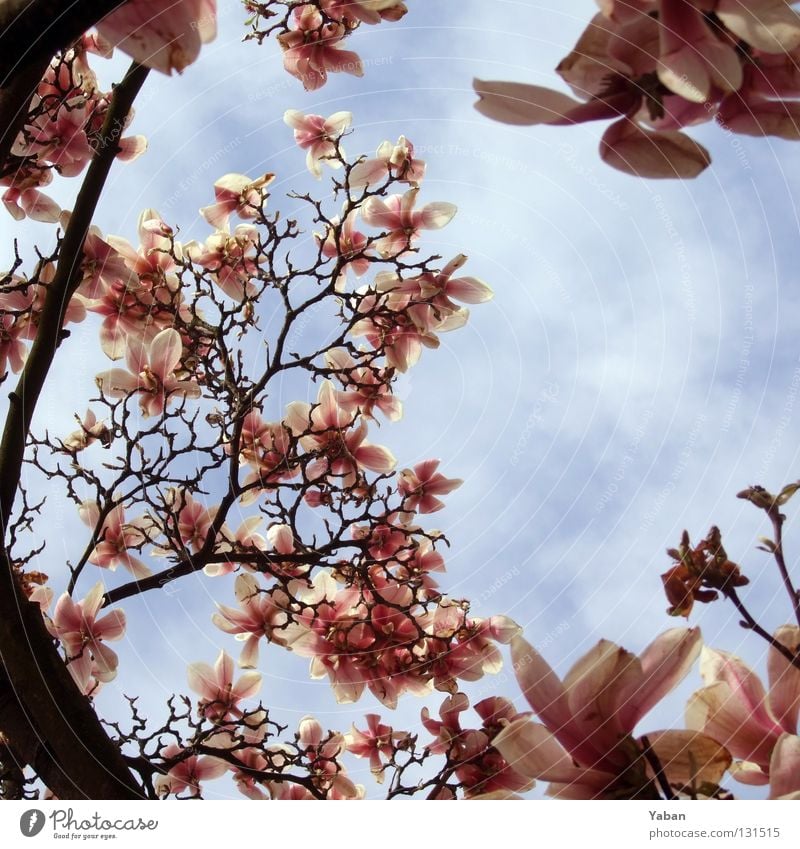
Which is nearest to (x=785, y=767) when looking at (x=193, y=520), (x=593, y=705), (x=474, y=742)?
(x=593, y=705)

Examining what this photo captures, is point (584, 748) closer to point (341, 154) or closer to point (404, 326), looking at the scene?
point (404, 326)

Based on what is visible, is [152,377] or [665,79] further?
[152,377]

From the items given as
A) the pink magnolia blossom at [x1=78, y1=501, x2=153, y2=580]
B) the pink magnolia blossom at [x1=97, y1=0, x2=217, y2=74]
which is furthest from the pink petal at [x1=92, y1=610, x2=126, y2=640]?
the pink magnolia blossom at [x1=97, y1=0, x2=217, y2=74]

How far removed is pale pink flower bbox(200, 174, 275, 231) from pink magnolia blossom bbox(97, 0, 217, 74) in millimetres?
358

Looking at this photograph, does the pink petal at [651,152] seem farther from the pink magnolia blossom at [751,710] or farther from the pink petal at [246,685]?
the pink petal at [246,685]

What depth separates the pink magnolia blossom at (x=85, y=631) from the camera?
3.05ft

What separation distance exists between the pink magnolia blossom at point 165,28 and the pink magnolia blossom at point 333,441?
0.50 m

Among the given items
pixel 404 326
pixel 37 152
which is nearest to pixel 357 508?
pixel 404 326

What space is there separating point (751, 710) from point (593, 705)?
0.52 feet

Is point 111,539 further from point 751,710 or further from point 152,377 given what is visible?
point 751,710

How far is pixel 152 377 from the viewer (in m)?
1.02
